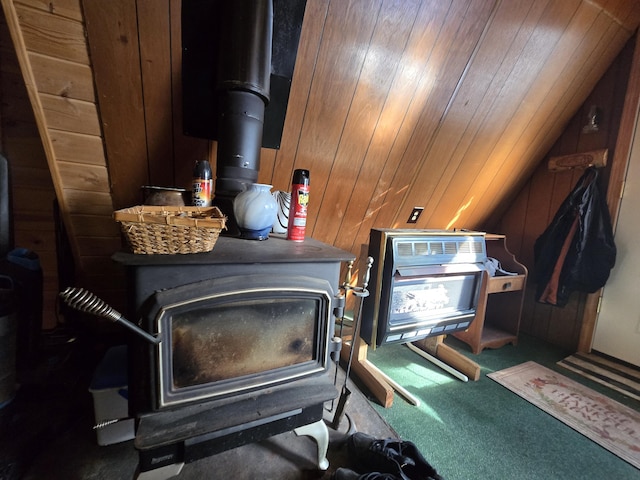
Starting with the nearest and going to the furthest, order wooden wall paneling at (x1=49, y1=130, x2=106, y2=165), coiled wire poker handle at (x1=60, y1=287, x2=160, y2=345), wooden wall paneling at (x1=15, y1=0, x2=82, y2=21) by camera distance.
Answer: coiled wire poker handle at (x1=60, y1=287, x2=160, y2=345) → wooden wall paneling at (x1=15, y1=0, x2=82, y2=21) → wooden wall paneling at (x1=49, y1=130, x2=106, y2=165)

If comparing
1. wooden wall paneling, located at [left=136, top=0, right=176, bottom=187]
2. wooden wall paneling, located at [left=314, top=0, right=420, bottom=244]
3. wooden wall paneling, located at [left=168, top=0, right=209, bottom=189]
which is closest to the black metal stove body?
wooden wall paneling, located at [left=314, top=0, right=420, bottom=244]

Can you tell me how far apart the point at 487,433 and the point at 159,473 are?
1368 mm

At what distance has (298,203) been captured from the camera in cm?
106

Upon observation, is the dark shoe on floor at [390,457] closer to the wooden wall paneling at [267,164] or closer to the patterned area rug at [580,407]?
the patterned area rug at [580,407]

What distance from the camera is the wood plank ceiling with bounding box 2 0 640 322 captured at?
99cm

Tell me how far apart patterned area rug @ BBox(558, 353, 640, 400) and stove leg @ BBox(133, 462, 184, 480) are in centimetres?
241

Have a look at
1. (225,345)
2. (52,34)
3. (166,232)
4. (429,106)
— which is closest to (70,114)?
(52,34)

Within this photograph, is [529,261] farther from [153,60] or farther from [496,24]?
[153,60]

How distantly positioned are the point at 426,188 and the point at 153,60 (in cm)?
169

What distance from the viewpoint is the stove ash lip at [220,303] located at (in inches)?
30.1

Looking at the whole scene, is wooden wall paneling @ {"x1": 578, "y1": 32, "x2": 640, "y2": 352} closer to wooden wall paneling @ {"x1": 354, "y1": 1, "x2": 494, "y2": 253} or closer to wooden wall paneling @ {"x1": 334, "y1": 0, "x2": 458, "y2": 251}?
wooden wall paneling @ {"x1": 354, "y1": 1, "x2": 494, "y2": 253}

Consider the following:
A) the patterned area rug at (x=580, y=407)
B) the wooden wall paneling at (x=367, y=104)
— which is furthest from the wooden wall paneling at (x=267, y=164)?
the patterned area rug at (x=580, y=407)

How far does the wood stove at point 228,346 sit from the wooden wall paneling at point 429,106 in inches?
38.1

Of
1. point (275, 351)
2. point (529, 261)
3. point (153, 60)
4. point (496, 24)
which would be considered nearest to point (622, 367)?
point (529, 261)
